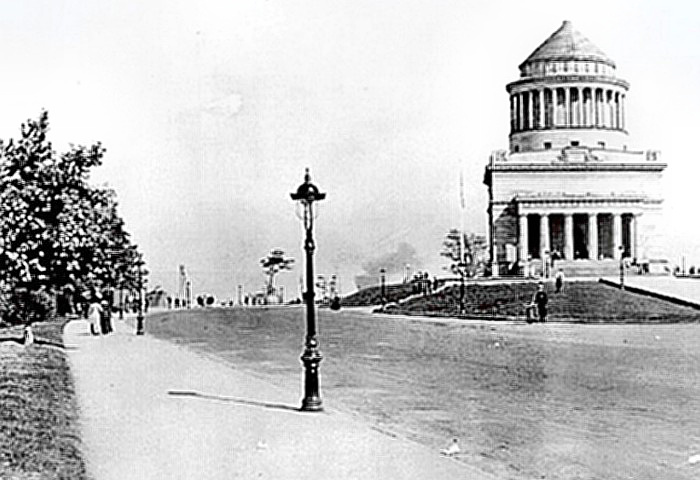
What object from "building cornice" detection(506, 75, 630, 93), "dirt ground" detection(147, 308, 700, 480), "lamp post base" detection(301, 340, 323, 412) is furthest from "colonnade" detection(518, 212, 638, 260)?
"lamp post base" detection(301, 340, 323, 412)

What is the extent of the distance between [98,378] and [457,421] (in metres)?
9.27

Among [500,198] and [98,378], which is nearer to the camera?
[98,378]

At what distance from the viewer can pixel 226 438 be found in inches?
502

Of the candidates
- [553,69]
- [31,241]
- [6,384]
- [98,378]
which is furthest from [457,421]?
[553,69]

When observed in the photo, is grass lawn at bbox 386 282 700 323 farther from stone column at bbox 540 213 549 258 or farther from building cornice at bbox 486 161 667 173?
building cornice at bbox 486 161 667 173

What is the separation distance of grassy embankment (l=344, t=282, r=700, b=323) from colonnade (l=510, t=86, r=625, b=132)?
129 feet

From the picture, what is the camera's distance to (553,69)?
111m

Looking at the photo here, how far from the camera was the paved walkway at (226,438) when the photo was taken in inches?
419

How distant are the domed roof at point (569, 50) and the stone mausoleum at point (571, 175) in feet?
Result: 0.33

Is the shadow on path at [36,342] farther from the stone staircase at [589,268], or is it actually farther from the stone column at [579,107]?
the stone column at [579,107]

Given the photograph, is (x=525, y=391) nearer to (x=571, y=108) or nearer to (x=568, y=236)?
(x=568, y=236)

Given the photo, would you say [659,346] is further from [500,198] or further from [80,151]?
[500,198]

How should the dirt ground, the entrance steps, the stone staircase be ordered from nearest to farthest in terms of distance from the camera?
the dirt ground, the stone staircase, the entrance steps

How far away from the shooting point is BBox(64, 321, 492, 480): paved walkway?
1063 centimetres
